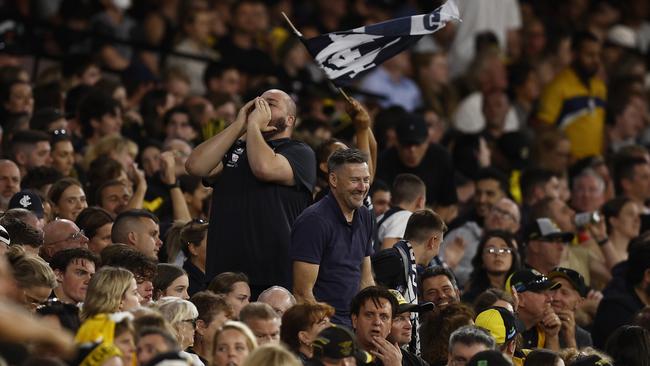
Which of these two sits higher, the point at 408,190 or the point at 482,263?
the point at 408,190

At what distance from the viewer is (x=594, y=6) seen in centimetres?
2433

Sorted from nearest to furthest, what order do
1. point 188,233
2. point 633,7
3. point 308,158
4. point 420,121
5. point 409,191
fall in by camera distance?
point 308,158 → point 188,233 → point 409,191 → point 420,121 → point 633,7

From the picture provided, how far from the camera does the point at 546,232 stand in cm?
1447

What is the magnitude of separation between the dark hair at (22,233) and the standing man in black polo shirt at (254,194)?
1.17 meters

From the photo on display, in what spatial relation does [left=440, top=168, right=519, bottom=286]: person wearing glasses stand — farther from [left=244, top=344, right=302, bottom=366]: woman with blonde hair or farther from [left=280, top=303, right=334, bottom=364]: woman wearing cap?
[left=244, top=344, right=302, bottom=366]: woman with blonde hair

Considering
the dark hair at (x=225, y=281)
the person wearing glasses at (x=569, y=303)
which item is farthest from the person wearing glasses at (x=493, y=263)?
the dark hair at (x=225, y=281)

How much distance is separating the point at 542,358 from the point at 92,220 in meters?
3.90

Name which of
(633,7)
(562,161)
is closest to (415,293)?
(562,161)

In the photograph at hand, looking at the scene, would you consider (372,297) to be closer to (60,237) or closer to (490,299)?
(490,299)

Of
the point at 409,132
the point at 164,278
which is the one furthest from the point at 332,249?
the point at 409,132

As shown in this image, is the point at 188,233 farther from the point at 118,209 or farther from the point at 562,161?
the point at 562,161

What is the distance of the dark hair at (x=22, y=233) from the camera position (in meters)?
11.1

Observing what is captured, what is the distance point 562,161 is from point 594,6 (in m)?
6.20

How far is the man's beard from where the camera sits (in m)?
Answer: 11.3
